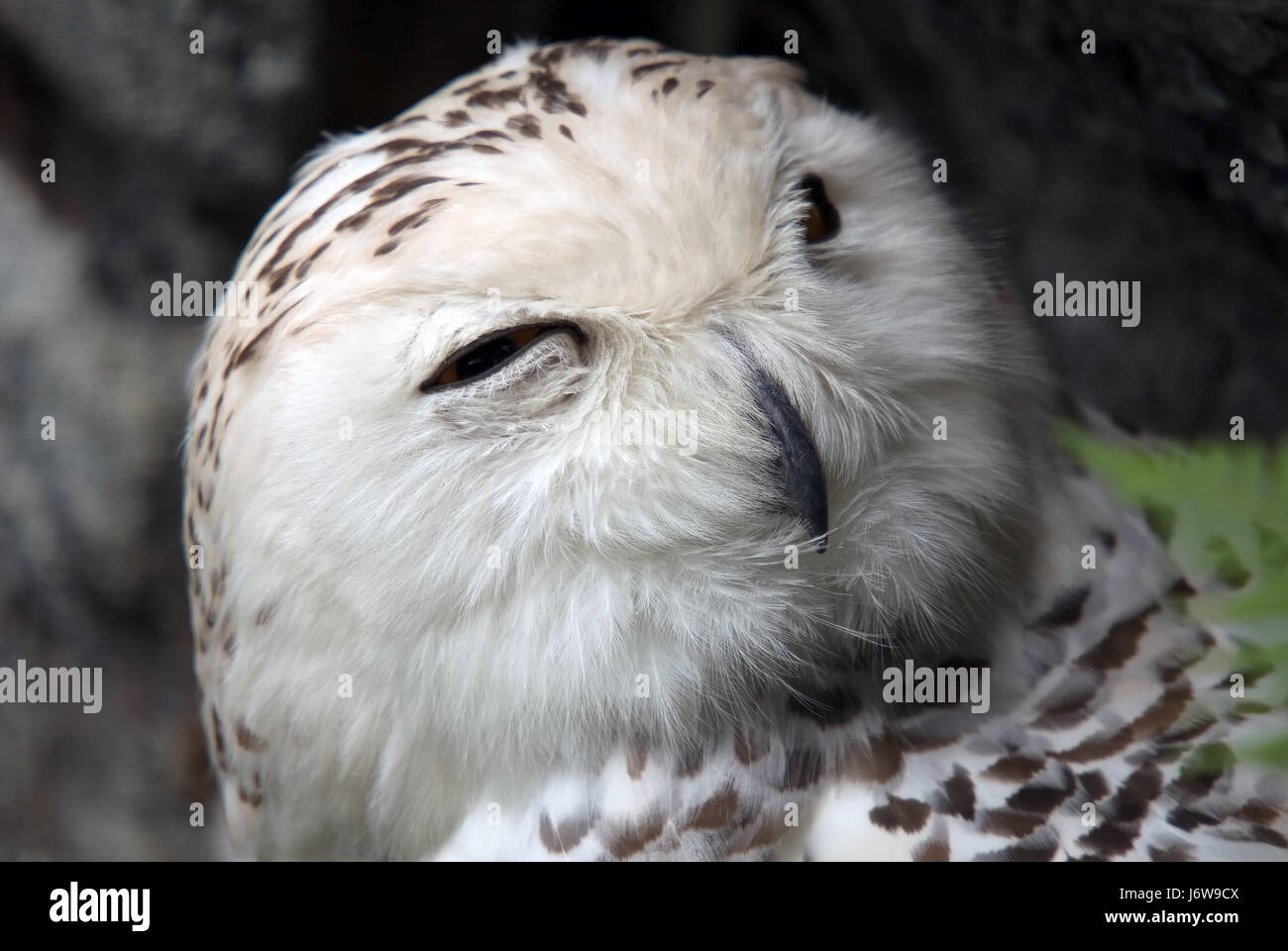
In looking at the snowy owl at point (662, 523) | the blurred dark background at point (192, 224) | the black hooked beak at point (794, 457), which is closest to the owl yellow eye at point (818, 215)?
the snowy owl at point (662, 523)

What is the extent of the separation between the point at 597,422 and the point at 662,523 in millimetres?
98

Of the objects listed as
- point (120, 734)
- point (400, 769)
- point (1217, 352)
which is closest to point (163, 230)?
point (120, 734)

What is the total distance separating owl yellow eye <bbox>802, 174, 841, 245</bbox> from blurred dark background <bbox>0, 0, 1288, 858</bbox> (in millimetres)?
555

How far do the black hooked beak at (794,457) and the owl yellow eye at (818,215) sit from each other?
16cm

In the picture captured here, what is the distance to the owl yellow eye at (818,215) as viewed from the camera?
35.7 inches

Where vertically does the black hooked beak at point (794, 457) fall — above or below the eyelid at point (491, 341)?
below

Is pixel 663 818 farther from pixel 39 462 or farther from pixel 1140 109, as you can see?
pixel 39 462

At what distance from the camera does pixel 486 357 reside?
81 centimetres

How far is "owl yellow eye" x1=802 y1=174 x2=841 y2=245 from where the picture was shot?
908 mm

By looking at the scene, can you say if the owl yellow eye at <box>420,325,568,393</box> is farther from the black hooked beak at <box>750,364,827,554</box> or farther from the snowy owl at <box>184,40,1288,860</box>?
the black hooked beak at <box>750,364,827,554</box>

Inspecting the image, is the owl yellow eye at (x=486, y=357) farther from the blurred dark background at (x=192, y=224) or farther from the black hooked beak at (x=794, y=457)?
the blurred dark background at (x=192, y=224)

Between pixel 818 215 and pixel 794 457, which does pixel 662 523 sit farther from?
pixel 818 215

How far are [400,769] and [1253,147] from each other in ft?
3.97

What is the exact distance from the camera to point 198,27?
1.51 meters
